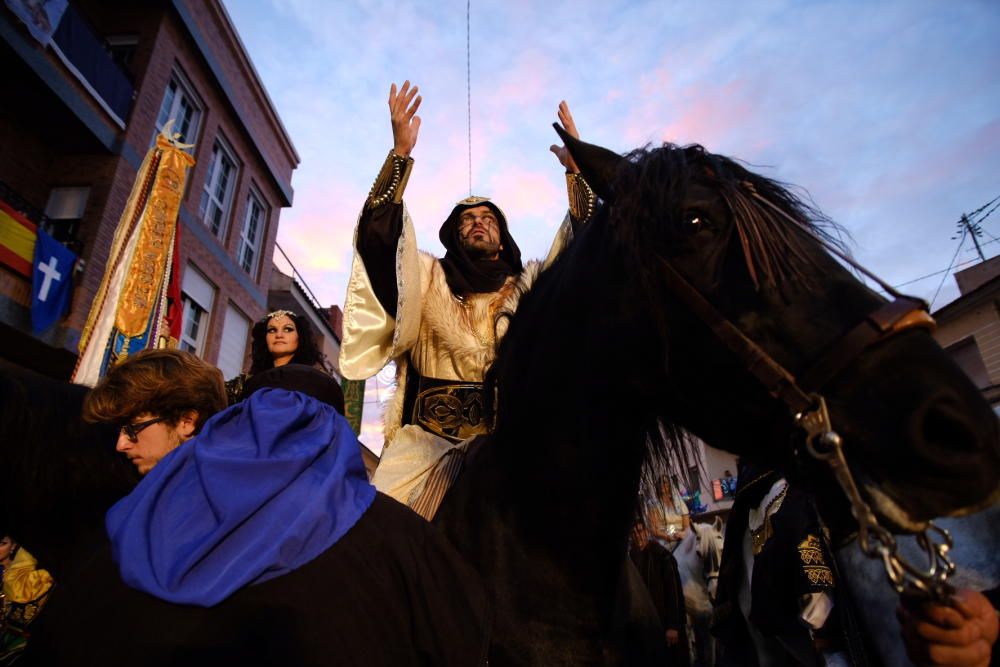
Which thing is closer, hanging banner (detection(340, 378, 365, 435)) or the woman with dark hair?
hanging banner (detection(340, 378, 365, 435))

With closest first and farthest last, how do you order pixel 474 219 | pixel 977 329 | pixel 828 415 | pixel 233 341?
pixel 828 415, pixel 474 219, pixel 233 341, pixel 977 329

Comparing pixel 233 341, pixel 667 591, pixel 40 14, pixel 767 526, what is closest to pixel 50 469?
pixel 767 526

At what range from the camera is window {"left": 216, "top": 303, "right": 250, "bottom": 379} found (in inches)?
632

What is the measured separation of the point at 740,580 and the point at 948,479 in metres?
3.70

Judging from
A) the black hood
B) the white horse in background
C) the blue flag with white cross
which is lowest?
the white horse in background

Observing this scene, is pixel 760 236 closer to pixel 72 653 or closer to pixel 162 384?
pixel 72 653

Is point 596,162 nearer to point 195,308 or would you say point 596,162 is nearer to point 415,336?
point 415,336

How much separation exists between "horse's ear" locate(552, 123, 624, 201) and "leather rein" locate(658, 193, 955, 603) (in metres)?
0.72

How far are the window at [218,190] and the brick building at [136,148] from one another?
37 millimetres

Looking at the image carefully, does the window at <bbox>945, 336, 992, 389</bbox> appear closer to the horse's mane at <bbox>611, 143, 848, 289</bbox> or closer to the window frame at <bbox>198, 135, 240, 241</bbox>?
the horse's mane at <bbox>611, 143, 848, 289</bbox>

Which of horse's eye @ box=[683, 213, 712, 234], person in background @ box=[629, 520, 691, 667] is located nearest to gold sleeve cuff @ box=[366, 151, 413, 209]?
horse's eye @ box=[683, 213, 712, 234]

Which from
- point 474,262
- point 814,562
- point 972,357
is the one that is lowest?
point 814,562

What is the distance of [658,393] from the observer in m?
1.56

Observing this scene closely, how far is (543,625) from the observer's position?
5.47 feet
